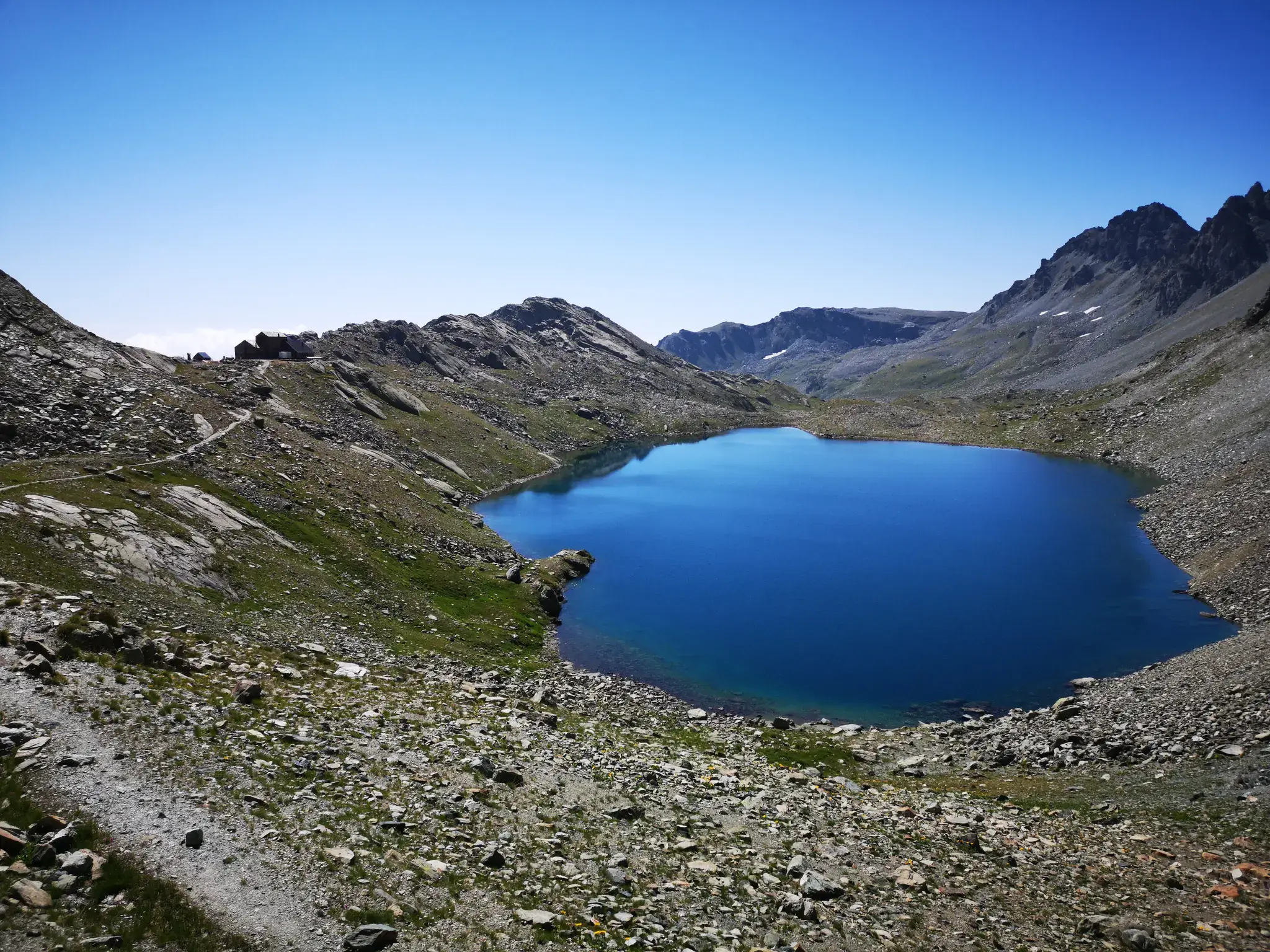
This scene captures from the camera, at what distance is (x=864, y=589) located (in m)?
71.8

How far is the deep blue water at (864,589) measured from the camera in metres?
51.8

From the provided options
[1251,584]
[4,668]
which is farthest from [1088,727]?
[4,668]

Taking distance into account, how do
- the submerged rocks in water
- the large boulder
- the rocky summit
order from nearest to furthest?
the large boulder → the rocky summit → the submerged rocks in water

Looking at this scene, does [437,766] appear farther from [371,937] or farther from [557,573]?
[557,573]

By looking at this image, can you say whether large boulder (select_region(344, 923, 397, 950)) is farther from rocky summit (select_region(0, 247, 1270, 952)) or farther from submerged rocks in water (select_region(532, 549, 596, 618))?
submerged rocks in water (select_region(532, 549, 596, 618))

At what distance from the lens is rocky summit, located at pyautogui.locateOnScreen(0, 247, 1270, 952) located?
16.8 m

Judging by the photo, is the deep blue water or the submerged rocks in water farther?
the submerged rocks in water

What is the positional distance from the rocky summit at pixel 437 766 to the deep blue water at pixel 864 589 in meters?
4.51

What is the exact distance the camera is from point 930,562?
80.2 meters

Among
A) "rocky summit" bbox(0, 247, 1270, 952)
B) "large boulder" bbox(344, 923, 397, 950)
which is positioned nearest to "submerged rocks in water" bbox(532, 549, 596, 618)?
"rocky summit" bbox(0, 247, 1270, 952)

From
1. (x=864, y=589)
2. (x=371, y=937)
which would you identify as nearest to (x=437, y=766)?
(x=371, y=937)

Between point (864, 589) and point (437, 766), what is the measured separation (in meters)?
56.5

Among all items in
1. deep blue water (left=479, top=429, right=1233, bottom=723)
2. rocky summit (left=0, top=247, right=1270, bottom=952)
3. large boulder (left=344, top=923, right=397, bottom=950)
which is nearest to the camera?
large boulder (left=344, top=923, right=397, bottom=950)

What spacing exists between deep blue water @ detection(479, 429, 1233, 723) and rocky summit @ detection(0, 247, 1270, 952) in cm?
451
